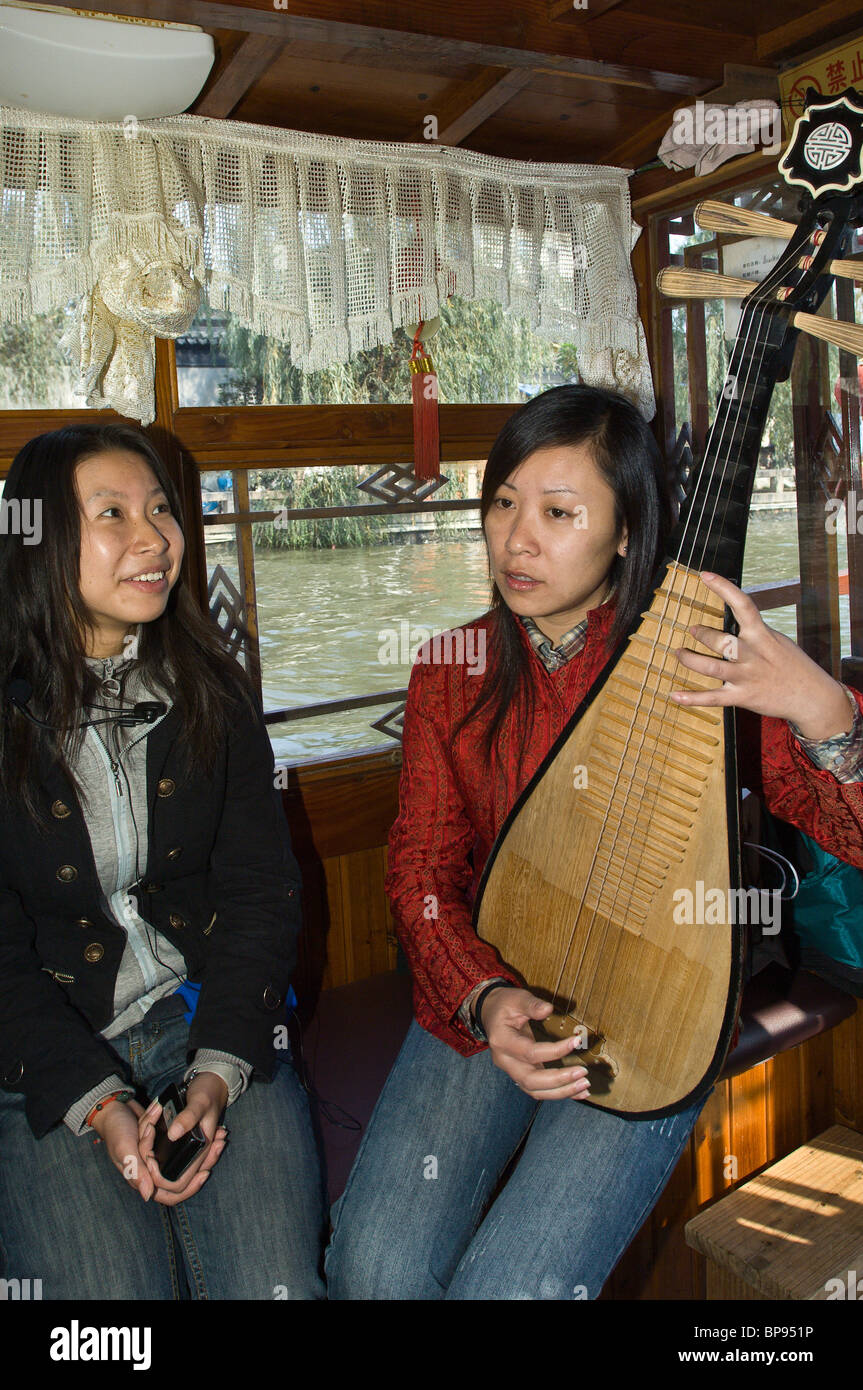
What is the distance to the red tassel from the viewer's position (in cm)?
260

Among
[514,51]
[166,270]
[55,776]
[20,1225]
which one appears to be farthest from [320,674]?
[20,1225]

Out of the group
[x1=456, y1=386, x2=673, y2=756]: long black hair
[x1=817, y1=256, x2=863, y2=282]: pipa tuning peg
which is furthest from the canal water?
[x1=817, y1=256, x2=863, y2=282]: pipa tuning peg

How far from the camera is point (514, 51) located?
2.02 m

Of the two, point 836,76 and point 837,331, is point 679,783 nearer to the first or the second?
point 837,331

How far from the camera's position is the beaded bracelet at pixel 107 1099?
4.30 ft

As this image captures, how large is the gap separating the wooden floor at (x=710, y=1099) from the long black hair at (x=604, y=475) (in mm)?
862

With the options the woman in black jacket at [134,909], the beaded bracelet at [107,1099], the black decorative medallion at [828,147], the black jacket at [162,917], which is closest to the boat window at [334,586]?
the woman in black jacket at [134,909]

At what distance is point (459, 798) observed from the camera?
155 cm

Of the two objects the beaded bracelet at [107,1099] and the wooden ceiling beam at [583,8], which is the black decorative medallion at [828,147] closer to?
the wooden ceiling beam at [583,8]

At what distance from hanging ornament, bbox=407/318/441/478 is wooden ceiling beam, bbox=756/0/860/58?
944 millimetres

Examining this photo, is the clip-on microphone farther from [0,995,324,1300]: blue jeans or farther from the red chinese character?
the red chinese character

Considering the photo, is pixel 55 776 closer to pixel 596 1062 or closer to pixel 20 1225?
pixel 20 1225

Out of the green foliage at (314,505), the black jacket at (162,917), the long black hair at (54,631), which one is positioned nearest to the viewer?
the black jacket at (162,917)
